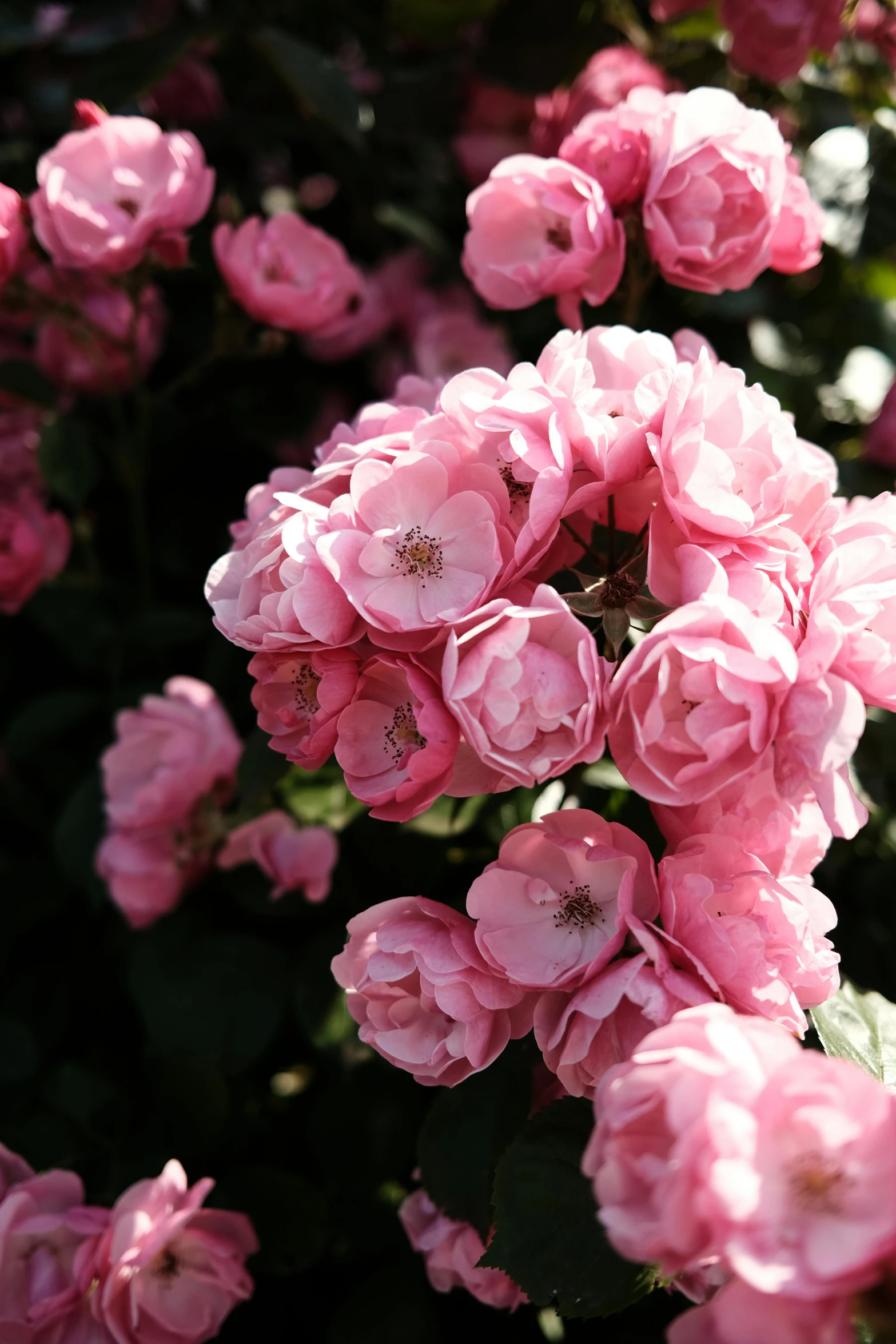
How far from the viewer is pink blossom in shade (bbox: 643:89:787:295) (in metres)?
0.81

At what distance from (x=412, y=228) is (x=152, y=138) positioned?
55cm

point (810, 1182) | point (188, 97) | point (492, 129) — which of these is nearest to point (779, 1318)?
point (810, 1182)

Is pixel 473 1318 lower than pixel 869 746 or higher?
lower

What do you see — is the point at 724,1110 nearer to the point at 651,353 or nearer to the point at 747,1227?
the point at 747,1227

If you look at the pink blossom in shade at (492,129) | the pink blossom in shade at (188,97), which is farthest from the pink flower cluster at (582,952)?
the pink blossom in shade at (188,97)

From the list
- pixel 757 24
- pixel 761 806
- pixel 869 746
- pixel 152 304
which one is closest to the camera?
pixel 761 806

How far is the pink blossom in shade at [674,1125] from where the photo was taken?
0.43 m

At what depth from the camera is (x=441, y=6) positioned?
141cm

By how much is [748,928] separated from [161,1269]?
550mm

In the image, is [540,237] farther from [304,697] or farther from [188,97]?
[188,97]

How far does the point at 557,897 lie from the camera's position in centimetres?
65

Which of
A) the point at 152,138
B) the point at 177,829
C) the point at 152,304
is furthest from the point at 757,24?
the point at 177,829

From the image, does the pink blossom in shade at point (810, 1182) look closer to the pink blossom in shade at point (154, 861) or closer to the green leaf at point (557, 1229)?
the green leaf at point (557, 1229)

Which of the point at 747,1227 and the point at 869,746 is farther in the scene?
the point at 869,746
